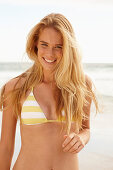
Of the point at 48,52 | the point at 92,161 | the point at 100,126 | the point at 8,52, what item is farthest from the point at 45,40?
the point at 8,52

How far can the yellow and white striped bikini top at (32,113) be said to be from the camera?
1972 millimetres

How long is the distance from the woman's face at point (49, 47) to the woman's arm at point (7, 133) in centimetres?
26

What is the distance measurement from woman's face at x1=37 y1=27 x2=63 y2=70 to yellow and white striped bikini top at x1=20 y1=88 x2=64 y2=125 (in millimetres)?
258

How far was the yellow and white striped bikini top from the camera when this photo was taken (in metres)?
1.97

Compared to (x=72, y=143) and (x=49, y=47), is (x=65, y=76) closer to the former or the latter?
(x=49, y=47)

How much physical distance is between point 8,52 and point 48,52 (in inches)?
693

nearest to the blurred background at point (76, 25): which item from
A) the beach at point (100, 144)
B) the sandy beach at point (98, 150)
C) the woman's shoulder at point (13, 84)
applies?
the beach at point (100, 144)

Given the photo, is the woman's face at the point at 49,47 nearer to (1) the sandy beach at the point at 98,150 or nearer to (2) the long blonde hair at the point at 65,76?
(2) the long blonde hair at the point at 65,76

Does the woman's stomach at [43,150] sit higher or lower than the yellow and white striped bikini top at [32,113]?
lower

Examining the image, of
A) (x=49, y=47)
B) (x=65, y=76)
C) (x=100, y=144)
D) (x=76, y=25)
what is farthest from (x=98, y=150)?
(x=76, y=25)

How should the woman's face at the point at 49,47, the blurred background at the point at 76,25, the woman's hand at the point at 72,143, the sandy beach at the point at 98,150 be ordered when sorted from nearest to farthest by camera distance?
the woman's hand at the point at 72,143
the woman's face at the point at 49,47
the sandy beach at the point at 98,150
the blurred background at the point at 76,25

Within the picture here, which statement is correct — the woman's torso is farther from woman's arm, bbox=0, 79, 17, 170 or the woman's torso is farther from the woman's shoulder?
the woman's shoulder

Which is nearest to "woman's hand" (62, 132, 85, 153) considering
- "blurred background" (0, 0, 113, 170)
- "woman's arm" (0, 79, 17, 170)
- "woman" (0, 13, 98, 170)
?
"woman" (0, 13, 98, 170)

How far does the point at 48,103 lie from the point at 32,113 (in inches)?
5.6
